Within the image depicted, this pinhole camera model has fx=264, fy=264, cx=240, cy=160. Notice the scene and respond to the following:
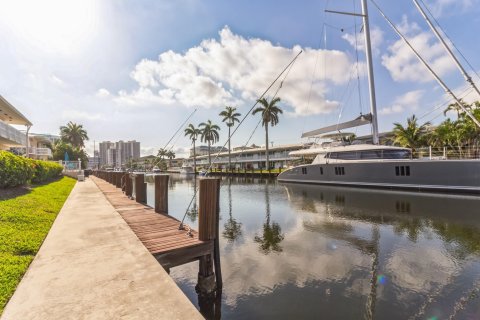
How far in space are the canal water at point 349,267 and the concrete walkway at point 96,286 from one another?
236cm

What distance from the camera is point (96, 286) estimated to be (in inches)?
147

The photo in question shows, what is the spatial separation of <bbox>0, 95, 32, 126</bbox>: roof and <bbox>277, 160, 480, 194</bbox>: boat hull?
1294 inches

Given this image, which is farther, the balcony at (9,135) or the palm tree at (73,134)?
the palm tree at (73,134)

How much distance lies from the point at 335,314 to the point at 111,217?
7128 mm

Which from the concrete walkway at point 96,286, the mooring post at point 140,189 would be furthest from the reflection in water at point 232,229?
the concrete walkway at point 96,286

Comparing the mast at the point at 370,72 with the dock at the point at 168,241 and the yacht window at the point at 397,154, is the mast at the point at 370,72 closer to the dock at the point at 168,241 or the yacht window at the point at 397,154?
the yacht window at the point at 397,154

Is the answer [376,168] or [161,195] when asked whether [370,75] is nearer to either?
[376,168]

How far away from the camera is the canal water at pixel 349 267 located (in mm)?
5742

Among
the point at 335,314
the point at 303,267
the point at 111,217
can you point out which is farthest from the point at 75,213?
the point at 335,314

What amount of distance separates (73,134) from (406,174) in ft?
271

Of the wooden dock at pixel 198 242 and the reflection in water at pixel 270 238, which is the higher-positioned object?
the wooden dock at pixel 198 242

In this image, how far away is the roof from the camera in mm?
24928

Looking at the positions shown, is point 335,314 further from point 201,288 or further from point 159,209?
point 159,209

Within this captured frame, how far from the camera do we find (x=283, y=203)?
20.3 meters
